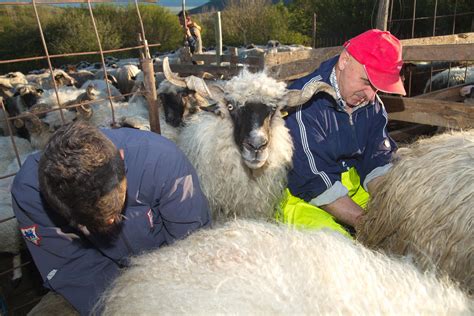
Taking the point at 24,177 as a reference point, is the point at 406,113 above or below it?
below

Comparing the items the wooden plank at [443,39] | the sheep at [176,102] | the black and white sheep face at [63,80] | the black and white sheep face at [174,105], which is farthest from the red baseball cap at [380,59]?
the black and white sheep face at [63,80]

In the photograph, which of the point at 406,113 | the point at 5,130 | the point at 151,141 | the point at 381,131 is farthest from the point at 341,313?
the point at 5,130

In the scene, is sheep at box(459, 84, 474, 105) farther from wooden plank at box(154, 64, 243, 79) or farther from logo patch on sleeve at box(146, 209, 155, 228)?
logo patch on sleeve at box(146, 209, 155, 228)

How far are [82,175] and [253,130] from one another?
1.53 meters

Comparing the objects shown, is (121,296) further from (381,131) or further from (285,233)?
(381,131)

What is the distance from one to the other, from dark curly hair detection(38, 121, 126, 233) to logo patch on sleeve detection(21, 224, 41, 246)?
52cm

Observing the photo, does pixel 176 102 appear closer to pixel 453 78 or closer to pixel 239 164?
pixel 239 164

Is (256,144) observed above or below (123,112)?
above

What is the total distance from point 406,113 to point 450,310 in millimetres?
2921

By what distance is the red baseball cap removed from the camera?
238 centimetres

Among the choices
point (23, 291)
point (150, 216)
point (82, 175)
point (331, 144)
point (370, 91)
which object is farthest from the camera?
point (23, 291)

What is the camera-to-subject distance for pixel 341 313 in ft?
2.99

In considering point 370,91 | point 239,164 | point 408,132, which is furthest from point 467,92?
point 239,164

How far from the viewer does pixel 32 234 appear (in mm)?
2000
